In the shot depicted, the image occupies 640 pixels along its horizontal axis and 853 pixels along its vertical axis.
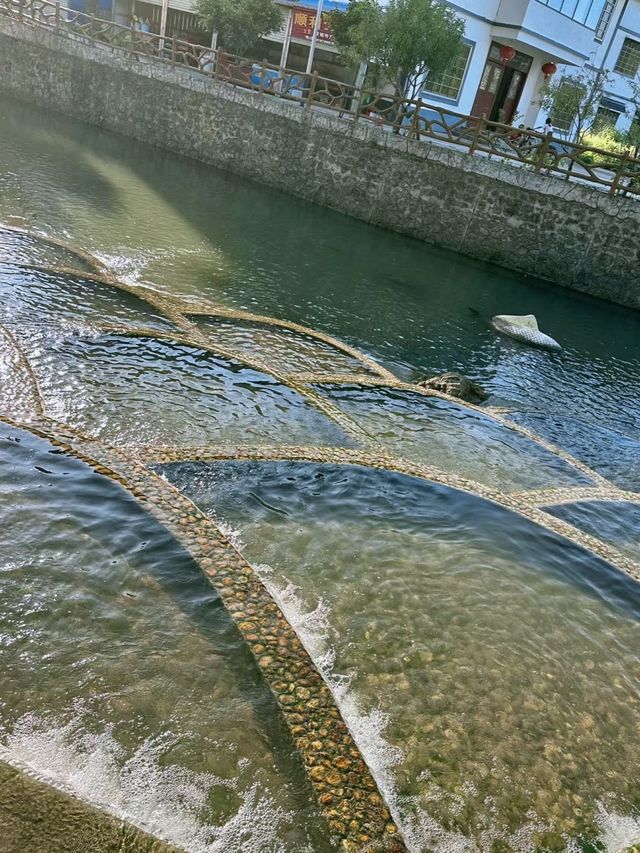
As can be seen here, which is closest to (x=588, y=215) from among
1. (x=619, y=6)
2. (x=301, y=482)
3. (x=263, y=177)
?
(x=263, y=177)

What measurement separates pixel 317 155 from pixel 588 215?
876 centimetres

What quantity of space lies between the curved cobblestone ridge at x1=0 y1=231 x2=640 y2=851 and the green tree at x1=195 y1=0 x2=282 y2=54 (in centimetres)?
2224

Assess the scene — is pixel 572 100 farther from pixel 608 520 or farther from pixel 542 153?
pixel 608 520

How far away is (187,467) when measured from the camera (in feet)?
20.6

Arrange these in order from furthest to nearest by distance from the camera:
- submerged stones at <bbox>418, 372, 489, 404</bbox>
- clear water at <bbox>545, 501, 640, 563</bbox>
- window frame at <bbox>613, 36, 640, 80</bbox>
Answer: window frame at <bbox>613, 36, 640, 80</bbox>, submerged stones at <bbox>418, 372, 489, 404</bbox>, clear water at <bbox>545, 501, 640, 563</bbox>

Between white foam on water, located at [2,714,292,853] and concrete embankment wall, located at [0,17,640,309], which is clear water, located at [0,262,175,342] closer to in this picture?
white foam on water, located at [2,714,292,853]

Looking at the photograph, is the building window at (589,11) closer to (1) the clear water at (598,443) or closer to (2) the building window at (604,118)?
(2) the building window at (604,118)

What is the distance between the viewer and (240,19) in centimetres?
2859

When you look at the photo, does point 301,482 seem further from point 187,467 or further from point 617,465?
point 617,465

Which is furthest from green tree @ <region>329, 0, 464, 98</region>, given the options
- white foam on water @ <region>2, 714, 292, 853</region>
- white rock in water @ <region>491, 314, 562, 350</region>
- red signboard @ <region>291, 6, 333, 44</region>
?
white foam on water @ <region>2, 714, 292, 853</region>

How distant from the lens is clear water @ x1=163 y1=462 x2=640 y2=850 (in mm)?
3799

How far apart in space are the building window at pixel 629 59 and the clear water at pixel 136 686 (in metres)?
38.0

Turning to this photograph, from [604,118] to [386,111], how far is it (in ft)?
58.4

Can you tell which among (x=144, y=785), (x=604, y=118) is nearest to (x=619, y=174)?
(x=604, y=118)
